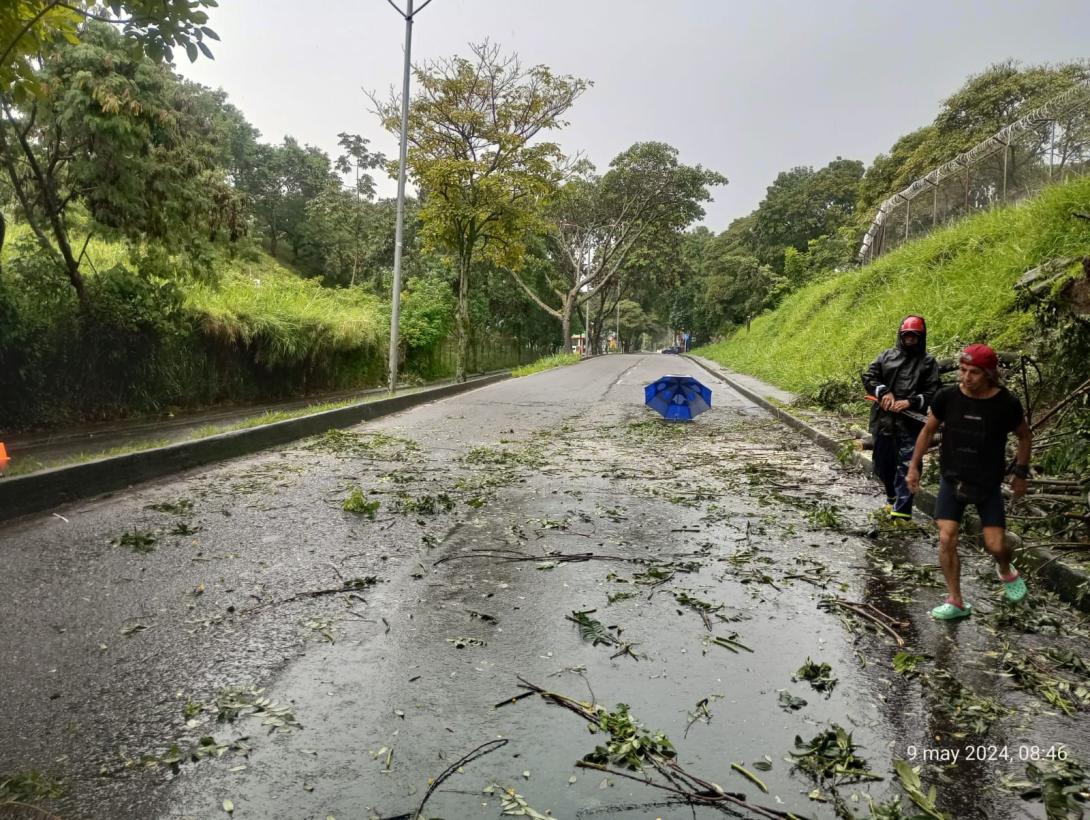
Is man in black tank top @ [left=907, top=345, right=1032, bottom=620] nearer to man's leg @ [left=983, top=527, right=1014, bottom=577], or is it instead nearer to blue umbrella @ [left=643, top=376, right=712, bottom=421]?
man's leg @ [left=983, top=527, right=1014, bottom=577]

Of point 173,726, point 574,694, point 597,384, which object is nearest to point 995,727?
point 574,694

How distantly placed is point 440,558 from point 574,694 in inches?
78.0

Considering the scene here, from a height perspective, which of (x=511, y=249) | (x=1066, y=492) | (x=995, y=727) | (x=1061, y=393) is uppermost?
(x=511, y=249)

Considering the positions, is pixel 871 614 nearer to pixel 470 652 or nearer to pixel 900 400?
pixel 470 652

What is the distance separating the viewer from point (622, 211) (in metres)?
42.4

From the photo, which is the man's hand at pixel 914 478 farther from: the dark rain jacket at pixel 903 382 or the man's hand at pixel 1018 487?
the dark rain jacket at pixel 903 382

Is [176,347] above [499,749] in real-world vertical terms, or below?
above

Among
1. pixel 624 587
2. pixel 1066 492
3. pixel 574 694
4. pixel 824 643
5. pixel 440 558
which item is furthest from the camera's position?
pixel 1066 492

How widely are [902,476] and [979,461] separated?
2.10 metres

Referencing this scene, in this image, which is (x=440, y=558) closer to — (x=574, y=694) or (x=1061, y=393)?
(x=574, y=694)

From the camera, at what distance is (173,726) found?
8.38ft

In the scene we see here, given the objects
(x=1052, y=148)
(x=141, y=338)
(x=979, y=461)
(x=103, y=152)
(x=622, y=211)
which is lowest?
(x=979, y=461)

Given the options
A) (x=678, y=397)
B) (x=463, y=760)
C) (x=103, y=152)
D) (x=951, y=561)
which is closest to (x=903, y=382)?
(x=951, y=561)

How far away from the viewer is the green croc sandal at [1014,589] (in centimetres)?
381
